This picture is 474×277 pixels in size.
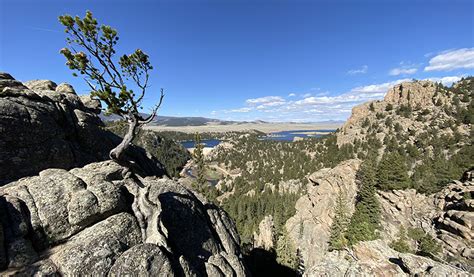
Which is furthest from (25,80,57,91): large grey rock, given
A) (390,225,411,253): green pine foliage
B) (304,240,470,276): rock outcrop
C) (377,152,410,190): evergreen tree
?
(377,152,410,190): evergreen tree

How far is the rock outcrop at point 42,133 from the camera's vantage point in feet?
64.9

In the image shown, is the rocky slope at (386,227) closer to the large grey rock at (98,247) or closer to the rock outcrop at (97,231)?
the rock outcrop at (97,231)

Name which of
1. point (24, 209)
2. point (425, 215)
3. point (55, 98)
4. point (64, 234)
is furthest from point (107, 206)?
point (425, 215)

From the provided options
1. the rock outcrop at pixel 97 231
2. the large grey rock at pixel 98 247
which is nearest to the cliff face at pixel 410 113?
the rock outcrop at pixel 97 231

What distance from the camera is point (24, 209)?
1238 centimetres

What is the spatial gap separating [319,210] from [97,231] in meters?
46.1

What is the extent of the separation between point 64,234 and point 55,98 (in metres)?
21.1

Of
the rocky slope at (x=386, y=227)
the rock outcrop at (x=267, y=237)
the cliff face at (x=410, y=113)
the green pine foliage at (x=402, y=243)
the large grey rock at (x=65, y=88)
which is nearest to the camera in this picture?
the rocky slope at (x=386, y=227)

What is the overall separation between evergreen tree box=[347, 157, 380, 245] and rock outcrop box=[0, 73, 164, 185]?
36.6 m

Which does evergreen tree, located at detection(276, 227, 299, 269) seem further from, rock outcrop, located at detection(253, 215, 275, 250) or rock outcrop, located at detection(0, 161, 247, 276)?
rock outcrop, located at detection(0, 161, 247, 276)

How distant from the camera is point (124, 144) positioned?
58.7 ft

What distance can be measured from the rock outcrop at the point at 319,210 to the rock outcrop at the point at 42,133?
37.0 metres

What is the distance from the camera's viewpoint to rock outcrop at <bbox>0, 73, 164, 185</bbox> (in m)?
19.8

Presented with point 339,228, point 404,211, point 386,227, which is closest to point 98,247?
point 339,228
